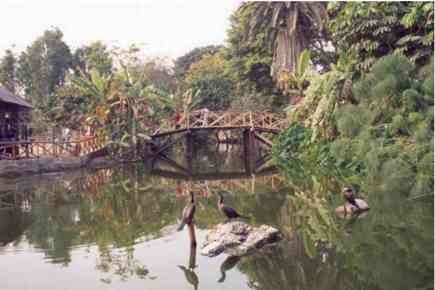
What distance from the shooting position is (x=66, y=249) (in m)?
9.13

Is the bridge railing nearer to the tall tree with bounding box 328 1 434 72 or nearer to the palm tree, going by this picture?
the palm tree

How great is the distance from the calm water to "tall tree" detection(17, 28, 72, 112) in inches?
1120

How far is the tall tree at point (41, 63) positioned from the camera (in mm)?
40875

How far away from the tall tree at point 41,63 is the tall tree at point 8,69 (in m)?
0.57

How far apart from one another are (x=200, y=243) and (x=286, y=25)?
1820 centimetres

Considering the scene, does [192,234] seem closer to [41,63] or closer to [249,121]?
[249,121]

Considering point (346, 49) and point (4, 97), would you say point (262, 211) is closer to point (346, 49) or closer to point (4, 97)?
point (346, 49)

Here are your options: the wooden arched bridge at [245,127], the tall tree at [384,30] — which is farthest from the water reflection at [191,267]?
the wooden arched bridge at [245,127]

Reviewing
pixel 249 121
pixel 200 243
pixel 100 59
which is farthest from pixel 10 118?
pixel 200 243

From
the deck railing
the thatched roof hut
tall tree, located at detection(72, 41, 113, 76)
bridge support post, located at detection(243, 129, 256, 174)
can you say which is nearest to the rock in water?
the deck railing

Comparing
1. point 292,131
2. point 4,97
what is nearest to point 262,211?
point 292,131

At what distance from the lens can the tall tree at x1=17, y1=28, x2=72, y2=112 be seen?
4088cm

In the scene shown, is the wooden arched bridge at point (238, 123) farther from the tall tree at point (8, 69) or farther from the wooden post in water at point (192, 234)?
the tall tree at point (8, 69)

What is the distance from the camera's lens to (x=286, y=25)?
25172 millimetres
